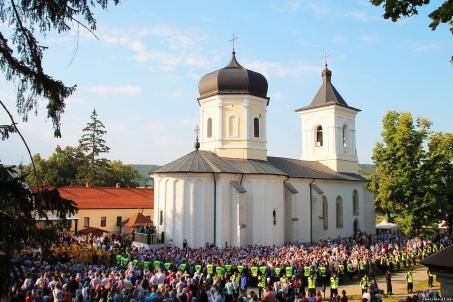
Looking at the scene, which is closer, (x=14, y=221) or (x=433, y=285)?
(x=14, y=221)

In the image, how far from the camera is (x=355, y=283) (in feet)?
67.4

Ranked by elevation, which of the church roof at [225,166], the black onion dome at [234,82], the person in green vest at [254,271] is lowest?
the person in green vest at [254,271]

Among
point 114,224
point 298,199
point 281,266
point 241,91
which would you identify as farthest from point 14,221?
point 114,224

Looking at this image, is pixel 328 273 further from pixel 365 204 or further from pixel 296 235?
pixel 365 204

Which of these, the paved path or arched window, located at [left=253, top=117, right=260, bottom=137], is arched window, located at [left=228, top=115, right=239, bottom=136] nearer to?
arched window, located at [left=253, top=117, right=260, bottom=137]

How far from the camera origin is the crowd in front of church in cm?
1255

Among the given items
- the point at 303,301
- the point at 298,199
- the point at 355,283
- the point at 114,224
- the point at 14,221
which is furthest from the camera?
the point at 114,224

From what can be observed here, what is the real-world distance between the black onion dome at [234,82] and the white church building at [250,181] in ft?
0.23

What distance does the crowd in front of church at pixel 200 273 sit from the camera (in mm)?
12547

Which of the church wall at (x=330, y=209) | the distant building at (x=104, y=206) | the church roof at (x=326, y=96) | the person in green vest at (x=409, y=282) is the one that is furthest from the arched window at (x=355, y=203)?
the person in green vest at (x=409, y=282)

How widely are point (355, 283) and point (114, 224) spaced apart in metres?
25.2

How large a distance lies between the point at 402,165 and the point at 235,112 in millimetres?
12282

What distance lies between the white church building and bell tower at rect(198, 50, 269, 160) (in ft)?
0.23

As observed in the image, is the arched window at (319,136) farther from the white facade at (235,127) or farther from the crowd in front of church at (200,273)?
the crowd in front of church at (200,273)
